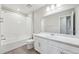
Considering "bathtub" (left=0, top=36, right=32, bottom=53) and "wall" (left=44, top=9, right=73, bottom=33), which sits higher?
"wall" (left=44, top=9, right=73, bottom=33)

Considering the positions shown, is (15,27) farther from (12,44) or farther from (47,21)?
(47,21)

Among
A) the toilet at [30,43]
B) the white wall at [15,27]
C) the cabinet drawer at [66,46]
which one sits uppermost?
the white wall at [15,27]

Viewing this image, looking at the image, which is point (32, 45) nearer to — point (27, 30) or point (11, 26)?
point (27, 30)

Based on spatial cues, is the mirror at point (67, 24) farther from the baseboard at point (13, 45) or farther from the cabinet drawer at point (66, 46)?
the baseboard at point (13, 45)

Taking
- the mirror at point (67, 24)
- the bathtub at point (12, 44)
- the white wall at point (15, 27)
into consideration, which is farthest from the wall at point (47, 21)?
the bathtub at point (12, 44)

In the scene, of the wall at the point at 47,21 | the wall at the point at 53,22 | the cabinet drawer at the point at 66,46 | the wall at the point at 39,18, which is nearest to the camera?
the cabinet drawer at the point at 66,46

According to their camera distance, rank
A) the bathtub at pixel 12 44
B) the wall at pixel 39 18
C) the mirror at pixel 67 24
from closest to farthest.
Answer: the mirror at pixel 67 24
the bathtub at pixel 12 44
the wall at pixel 39 18

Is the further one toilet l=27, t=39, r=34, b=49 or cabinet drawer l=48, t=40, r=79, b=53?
toilet l=27, t=39, r=34, b=49

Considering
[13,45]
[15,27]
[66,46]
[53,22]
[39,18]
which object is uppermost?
[39,18]

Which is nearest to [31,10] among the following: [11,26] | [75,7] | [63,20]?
[11,26]

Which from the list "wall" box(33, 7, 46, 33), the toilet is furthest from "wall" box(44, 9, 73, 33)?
the toilet

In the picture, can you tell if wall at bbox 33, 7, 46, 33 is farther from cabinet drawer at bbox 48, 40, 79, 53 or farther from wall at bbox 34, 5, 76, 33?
cabinet drawer at bbox 48, 40, 79, 53

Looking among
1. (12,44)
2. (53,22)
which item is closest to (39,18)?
(53,22)

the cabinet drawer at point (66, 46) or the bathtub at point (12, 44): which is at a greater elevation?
the cabinet drawer at point (66, 46)
